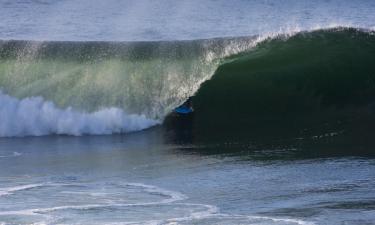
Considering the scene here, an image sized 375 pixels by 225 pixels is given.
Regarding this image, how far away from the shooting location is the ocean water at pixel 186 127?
14.6 m

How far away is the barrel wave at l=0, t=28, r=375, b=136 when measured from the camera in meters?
21.0

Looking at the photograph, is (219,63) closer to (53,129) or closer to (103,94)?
(103,94)

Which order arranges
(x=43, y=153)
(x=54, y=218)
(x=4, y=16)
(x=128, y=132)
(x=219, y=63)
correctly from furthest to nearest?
(x=4, y=16)
(x=219, y=63)
(x=128, y=132)
(x=43, y=153)
(x=54, y=218)

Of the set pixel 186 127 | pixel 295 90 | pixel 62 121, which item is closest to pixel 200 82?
pixel 295 90

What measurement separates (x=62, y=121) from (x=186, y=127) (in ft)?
7.17

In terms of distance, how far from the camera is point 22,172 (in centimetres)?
1697

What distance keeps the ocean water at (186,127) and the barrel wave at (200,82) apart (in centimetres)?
3

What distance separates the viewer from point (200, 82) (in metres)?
22.5

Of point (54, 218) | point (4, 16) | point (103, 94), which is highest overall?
Result: point (4, 16)

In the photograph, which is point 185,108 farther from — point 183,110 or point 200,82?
point 200,82

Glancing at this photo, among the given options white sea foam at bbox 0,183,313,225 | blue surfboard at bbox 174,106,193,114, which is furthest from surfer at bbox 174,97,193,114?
white sea foam at bbox 0,183,313,225

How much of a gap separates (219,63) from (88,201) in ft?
30.4

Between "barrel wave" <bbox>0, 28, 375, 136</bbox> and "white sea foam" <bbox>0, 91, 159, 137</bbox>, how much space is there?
2 cm

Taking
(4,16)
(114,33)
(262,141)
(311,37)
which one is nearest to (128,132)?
(262,141)
